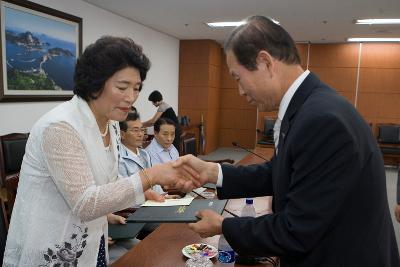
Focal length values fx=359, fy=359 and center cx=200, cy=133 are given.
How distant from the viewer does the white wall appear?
4.02 meters

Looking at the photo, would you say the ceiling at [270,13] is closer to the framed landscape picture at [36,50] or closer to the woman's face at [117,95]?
the framed landscape picture at [36,50]

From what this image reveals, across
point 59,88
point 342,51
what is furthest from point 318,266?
point 342,51

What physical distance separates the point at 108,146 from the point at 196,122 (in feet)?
23.3

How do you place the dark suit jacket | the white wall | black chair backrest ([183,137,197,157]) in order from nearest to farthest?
the dark suit jacket, black chair backrest ([183,137,197,157]), the white wall

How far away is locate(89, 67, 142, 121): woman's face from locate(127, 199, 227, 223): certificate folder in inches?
18.1

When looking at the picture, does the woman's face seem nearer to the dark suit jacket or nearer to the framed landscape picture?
the dark suit jacket

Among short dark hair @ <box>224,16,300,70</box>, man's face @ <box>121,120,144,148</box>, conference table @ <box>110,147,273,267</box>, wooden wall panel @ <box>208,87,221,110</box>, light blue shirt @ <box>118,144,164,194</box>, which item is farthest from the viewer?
wooden wall panel @ <box>208,87,221,110</box>

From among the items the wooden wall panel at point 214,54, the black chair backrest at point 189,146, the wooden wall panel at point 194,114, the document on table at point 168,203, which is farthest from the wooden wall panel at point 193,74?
the document on table at point 168,203

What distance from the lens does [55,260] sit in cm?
126

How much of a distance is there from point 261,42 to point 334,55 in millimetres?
8346

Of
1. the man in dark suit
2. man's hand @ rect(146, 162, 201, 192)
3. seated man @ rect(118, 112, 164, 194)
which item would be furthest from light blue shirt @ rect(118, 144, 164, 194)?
the man in dark suit

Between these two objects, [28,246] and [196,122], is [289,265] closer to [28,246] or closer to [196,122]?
[28,246]


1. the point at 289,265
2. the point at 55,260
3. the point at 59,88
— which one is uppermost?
the point at 59,88

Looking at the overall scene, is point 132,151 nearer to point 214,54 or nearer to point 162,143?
point 162,143
